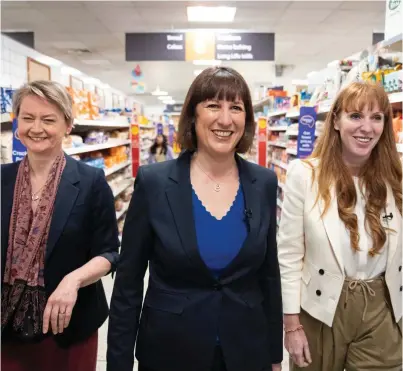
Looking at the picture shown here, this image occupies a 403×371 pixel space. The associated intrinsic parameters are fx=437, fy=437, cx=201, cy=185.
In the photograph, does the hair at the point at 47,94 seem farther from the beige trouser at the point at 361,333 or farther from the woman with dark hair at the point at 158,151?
the woman with dark hair at the point at 158,151

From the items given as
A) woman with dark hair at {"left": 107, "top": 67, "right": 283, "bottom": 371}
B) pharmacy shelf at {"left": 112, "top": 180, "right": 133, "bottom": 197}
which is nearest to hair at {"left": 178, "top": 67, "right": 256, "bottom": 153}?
woman with dark hair at {"left": 107, "top": 67, "right": 283, "bottom": 371}

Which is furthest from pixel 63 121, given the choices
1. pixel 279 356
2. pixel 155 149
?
pixel 155 149

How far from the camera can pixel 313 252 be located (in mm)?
1664

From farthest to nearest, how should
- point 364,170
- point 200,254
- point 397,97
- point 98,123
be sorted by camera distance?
point 98,123, point 397,97, point 364,170, point 200,254

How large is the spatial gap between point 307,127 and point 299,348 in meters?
2.68

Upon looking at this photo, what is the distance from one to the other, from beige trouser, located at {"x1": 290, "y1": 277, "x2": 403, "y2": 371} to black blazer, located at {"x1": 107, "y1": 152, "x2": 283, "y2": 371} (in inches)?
12.9

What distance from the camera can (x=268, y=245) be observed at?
59.3 inches

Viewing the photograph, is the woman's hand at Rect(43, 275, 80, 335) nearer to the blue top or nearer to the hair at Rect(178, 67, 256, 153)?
the blue top

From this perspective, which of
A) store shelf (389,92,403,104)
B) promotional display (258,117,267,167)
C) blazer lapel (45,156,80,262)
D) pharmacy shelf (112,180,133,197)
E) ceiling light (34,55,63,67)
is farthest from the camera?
promotional display (258,117,267,167)

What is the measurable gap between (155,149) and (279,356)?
9257mm

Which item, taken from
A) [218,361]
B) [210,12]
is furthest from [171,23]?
[218,361]

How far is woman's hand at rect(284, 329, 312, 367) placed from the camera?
1.68m

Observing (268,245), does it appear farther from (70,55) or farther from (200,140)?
(70,55)

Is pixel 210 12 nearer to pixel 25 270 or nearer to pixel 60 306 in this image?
pixel 25 270
